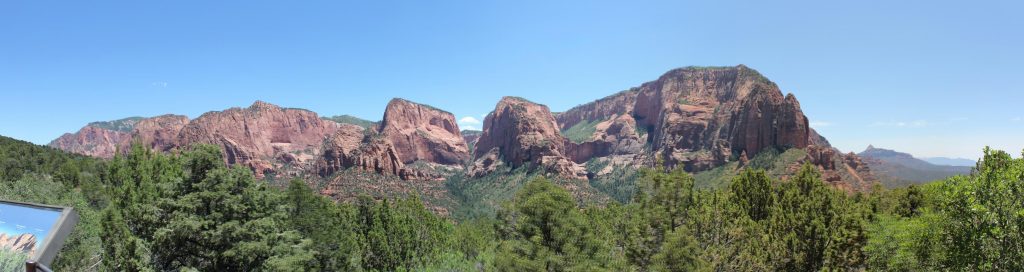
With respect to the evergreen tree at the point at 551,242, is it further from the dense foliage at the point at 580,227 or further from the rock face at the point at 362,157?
the rock face at the point at 362,157

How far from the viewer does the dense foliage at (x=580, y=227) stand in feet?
58.8

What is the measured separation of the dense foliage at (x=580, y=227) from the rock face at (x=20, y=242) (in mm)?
13432

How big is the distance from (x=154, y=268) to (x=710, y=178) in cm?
18996

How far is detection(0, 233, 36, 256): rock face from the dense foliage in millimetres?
13432

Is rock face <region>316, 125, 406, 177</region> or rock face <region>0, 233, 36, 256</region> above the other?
rock face <region>316, 125, 406, 177</region>

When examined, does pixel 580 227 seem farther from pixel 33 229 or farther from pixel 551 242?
pixel 33 229

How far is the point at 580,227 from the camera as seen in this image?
991 inches

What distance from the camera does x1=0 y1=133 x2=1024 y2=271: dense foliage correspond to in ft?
58.8

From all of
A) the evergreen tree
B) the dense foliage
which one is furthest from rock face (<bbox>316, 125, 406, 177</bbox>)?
the evergreen tree

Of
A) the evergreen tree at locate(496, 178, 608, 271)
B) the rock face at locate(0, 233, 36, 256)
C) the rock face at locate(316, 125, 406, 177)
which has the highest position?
the rock face at locate(316, 125, 406, 177)

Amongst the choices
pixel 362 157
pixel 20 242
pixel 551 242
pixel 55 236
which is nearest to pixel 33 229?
pixel 20 242

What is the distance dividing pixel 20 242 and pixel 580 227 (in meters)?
22.4

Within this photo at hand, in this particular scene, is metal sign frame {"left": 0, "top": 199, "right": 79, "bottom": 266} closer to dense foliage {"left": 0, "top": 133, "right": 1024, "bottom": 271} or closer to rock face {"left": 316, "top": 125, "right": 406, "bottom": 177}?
dense foliage {"left": 0, "top": 133, "right": 1024, "bottom": 271}

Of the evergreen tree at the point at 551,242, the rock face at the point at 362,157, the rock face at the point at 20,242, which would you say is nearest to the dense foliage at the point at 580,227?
the evergreen tree at the point at 551,242
